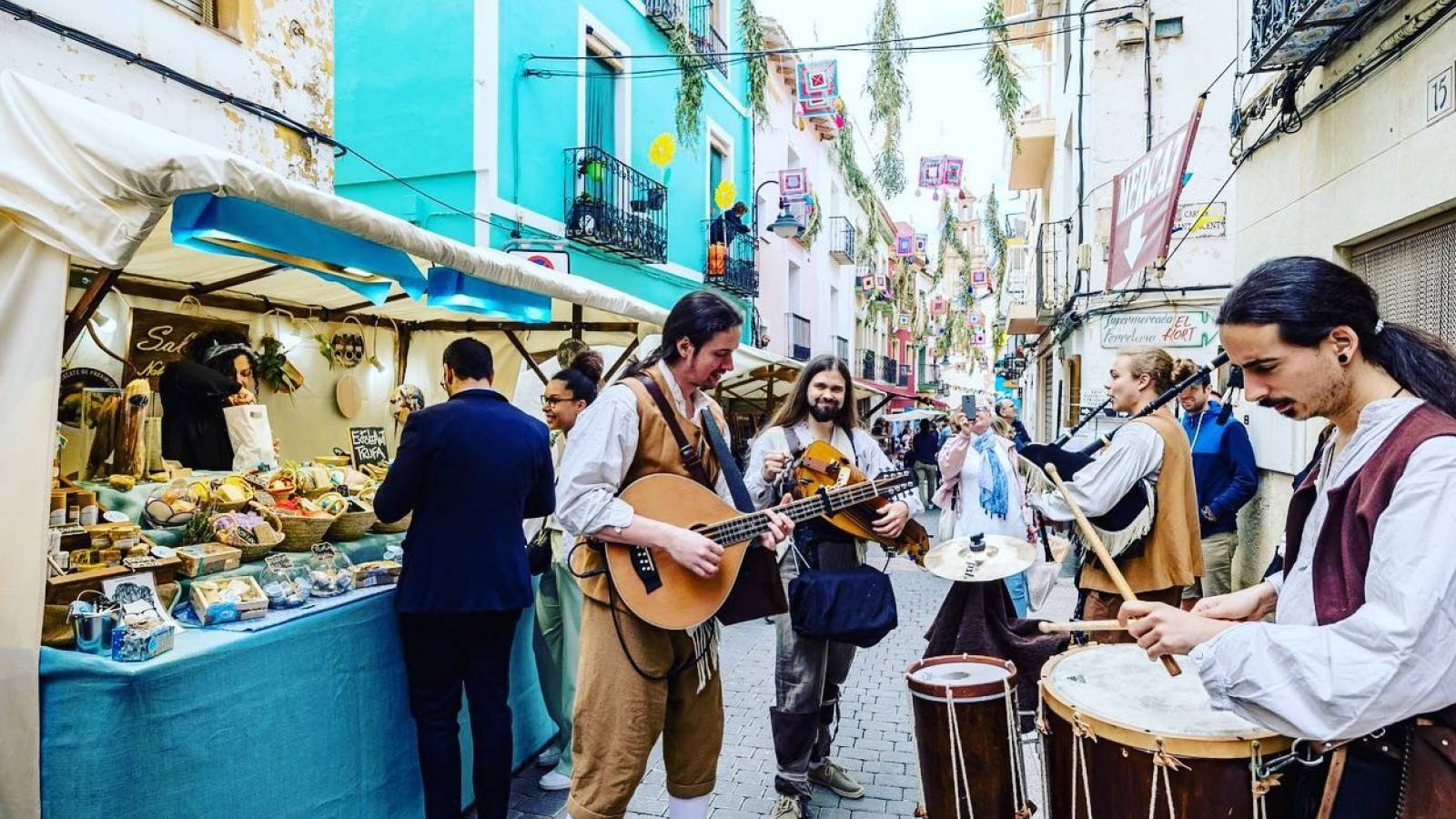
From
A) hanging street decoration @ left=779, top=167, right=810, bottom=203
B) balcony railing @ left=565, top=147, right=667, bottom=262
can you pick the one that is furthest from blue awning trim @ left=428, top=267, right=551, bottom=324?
hanging street decoration @ left=779, top=167, right=810, bottom=203

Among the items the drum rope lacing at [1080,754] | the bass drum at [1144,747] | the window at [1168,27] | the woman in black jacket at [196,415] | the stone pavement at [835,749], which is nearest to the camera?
the bass drum at [1144,747]

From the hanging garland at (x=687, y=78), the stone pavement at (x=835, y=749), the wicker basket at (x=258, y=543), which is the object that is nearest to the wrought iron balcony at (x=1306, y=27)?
the stone pavement at (x=835, y=749)

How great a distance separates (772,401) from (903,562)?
410cm

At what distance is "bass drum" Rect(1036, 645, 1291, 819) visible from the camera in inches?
71.3

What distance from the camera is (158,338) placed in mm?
5301

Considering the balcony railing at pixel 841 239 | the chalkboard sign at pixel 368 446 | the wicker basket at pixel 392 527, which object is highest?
the balcony railing at pixel 841 239

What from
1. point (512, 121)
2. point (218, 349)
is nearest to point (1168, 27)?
point (512, 121)

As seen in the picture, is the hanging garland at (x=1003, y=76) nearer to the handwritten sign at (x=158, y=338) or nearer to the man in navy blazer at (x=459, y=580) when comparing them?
the man in navy blazer at (x=459, y=580)

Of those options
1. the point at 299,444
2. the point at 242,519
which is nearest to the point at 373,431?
the point at 299,444

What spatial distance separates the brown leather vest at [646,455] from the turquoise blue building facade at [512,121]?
256 inches

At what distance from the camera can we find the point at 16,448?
7.41 ft

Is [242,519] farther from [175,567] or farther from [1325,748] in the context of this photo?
[1325,748]

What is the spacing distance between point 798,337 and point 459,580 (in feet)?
62.1

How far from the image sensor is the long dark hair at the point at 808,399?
369cm
